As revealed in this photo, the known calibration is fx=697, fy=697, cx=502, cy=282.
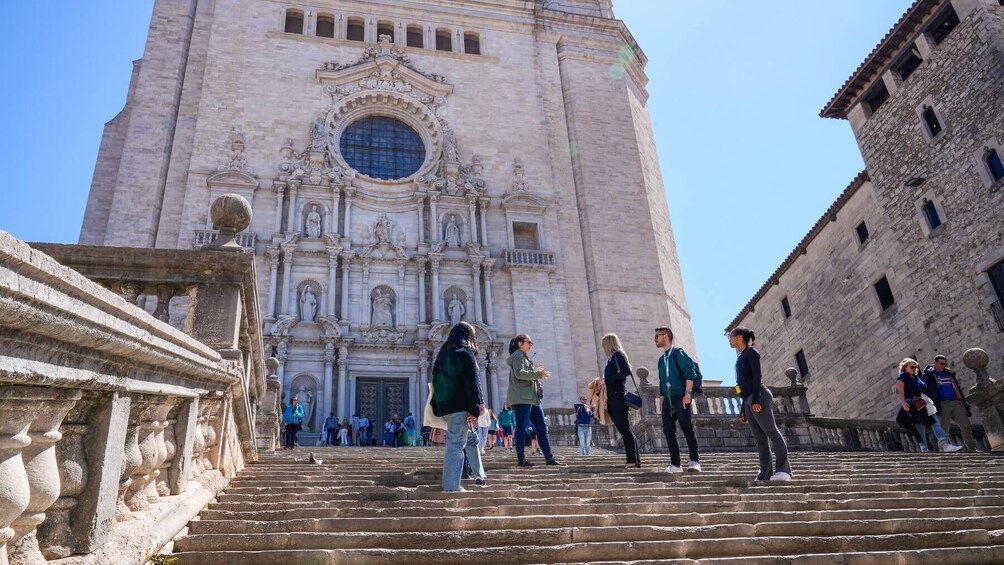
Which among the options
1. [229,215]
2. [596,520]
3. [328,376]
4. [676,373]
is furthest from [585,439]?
[328,376]

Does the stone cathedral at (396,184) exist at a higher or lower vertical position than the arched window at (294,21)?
lower

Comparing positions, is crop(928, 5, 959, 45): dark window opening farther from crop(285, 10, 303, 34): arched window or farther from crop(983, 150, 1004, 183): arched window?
crop(285, 10, 303, 34): arched window

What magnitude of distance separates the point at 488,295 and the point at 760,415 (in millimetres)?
13767

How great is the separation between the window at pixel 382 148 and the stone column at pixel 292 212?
2.22 m

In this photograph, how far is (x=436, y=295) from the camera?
1952cm

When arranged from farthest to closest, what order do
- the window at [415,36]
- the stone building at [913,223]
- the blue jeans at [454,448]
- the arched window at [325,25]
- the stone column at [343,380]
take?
the window at [415,36] → the arched window at [325,25] → the stone column at [343,380] → the stone building at [913,223] → the blue jeans at [454,448]

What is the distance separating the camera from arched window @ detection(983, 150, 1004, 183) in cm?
1625

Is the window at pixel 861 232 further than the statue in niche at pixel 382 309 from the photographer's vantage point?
Yes

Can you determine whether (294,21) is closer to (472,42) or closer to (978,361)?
(472,42)

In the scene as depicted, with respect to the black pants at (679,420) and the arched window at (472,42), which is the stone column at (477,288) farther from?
the black pants at (679,420)

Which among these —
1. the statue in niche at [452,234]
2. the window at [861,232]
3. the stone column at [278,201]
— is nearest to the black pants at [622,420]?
the statue in niche at [452,234]

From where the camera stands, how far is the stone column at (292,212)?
19469 mm

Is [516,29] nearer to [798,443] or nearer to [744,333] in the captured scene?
[798,443]

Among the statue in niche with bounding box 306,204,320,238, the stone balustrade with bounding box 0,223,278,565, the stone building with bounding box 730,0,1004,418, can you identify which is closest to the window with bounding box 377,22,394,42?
the statue in niche with bounding box 306,204,320,238
